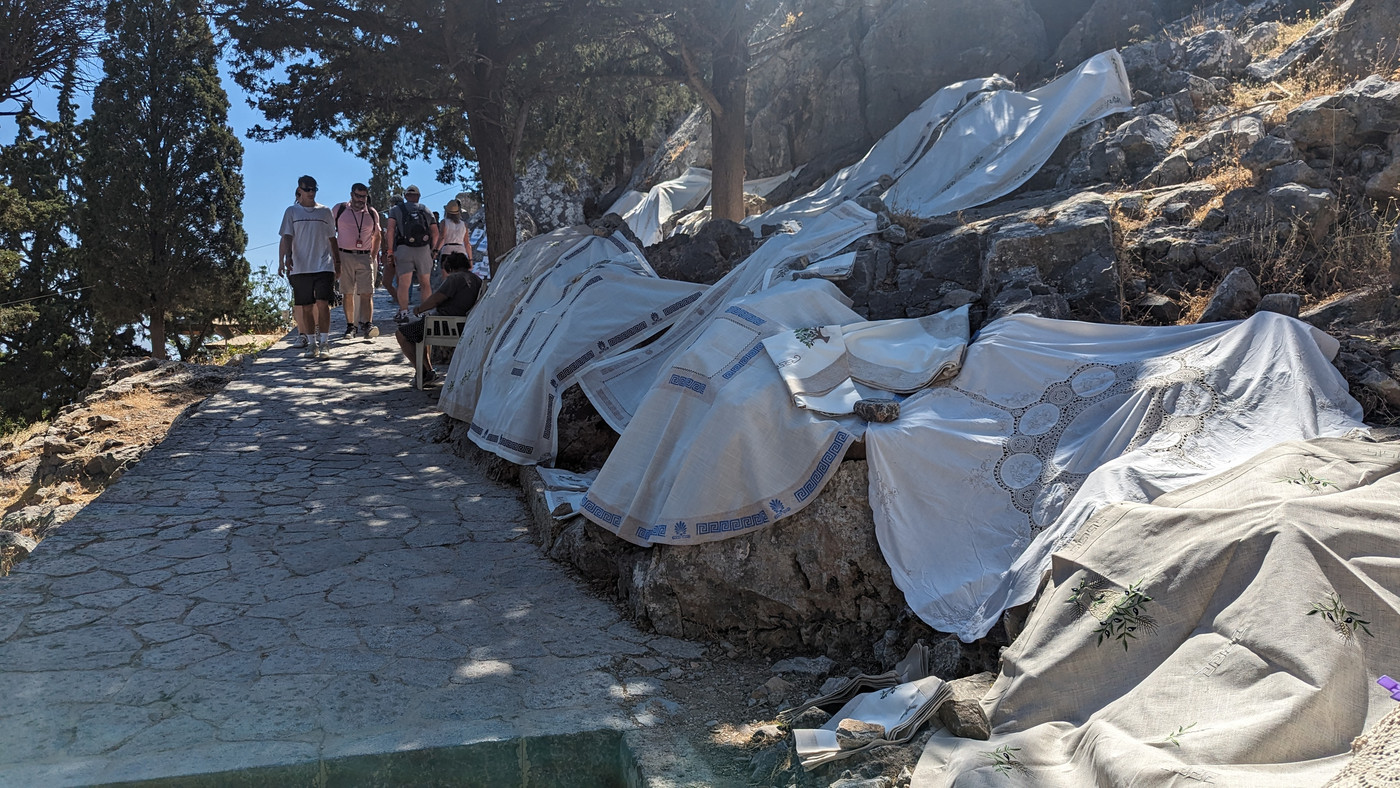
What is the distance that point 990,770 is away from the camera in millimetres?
2373

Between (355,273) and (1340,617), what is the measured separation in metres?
9.04

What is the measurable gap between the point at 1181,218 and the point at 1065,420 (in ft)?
8.37

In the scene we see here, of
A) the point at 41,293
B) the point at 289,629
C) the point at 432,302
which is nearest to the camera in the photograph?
the point at 289,629

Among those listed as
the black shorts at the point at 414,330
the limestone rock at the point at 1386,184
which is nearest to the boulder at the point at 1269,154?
the limestone rock at the point at 1386,184

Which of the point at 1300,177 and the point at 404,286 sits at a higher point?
the point at 1300,177

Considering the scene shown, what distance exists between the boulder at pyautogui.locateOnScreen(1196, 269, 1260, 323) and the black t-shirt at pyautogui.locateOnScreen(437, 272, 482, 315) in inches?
236

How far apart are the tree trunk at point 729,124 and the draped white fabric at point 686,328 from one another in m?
4.80

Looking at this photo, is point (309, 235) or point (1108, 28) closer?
point (309, 235)

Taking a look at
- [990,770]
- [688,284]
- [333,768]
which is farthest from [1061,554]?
[688,284]

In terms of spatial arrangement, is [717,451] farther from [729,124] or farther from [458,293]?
[729,124]

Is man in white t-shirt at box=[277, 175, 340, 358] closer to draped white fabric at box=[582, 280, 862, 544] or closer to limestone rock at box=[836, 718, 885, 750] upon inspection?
draped white fabric at box=[582, 280, 862, 544]

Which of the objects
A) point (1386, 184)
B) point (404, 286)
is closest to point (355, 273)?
point (404, 286)

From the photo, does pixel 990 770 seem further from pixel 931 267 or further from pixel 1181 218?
pixel 1181 218

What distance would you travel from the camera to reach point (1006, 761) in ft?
7.87
